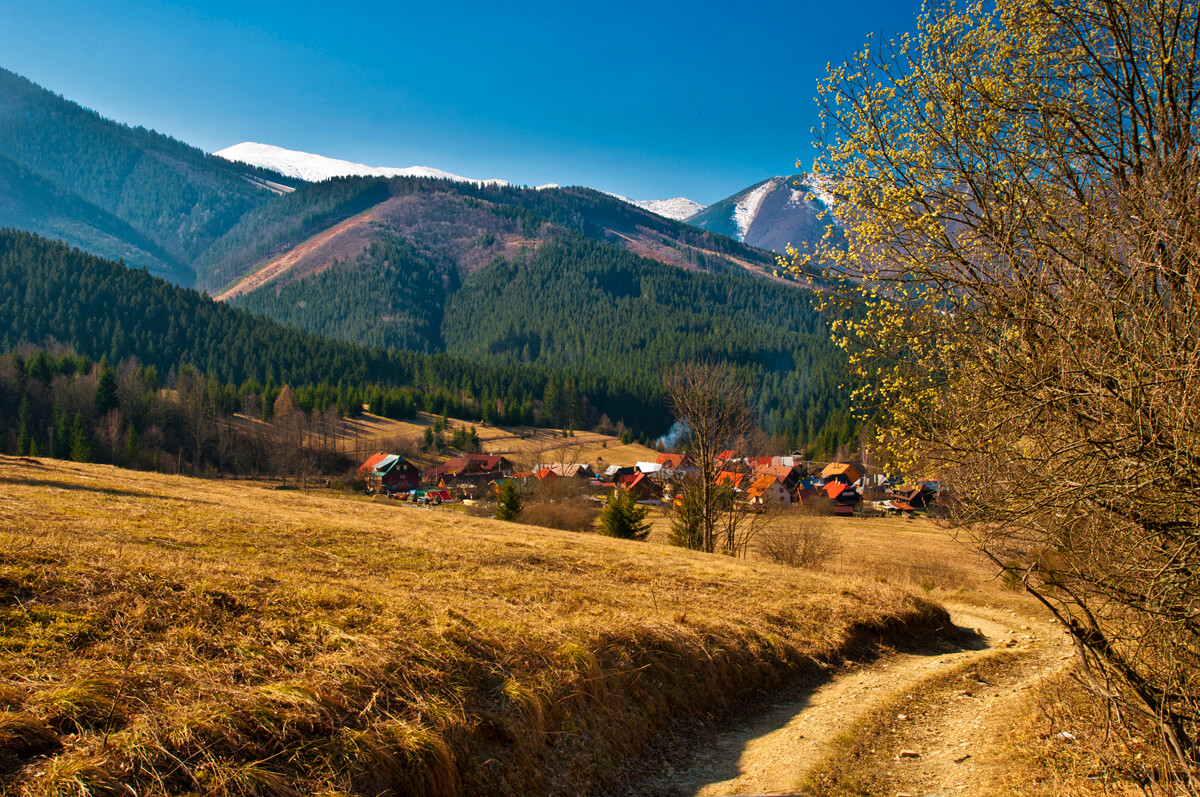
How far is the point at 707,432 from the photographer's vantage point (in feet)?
108

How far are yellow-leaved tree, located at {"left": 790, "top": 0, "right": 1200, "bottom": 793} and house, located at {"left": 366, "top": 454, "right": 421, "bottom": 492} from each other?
89781mm

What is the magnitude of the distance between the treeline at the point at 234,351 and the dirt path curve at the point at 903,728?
5630 inches

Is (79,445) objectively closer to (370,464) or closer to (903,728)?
(370,464)

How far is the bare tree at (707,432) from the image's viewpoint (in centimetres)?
3241

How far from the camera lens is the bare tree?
106 feet

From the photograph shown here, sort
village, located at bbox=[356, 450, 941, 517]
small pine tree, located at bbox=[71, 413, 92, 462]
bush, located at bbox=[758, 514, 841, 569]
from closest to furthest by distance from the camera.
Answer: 1. bush, located at bbox=[758, 514, 841, 569]
2. small pine tree, located at bbox=[71, 413, 92, 462]
3. village, located at bbox=[356, 450, 941, 517]

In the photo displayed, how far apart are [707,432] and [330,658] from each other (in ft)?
88.4

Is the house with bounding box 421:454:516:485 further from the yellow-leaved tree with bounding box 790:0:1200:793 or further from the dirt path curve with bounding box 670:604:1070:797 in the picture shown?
the yellow-leaved tree with bounding box 790:0:1200:793

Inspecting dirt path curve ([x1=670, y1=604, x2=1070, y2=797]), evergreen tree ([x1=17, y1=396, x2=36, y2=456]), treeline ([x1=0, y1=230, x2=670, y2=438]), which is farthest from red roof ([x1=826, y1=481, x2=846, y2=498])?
evergreen tree ([x1=17, y1=396, x2=36, y2=456])

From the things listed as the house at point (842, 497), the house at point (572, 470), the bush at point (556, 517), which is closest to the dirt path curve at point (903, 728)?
the bush at point (556, 517)

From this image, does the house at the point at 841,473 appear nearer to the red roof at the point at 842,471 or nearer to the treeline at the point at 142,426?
the red roof at the point at 842,471

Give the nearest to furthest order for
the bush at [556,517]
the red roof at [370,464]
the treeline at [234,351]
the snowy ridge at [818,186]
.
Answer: the snowy ridge at [818,186]
the bush at [556,517]
the red roof at [370,464]
the treeline at [234,351]

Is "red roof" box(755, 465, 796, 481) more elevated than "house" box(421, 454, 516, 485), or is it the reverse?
"red roof" box(755, 465, 796, 481)

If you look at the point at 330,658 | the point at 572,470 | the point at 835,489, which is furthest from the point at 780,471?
the point at 330,658
